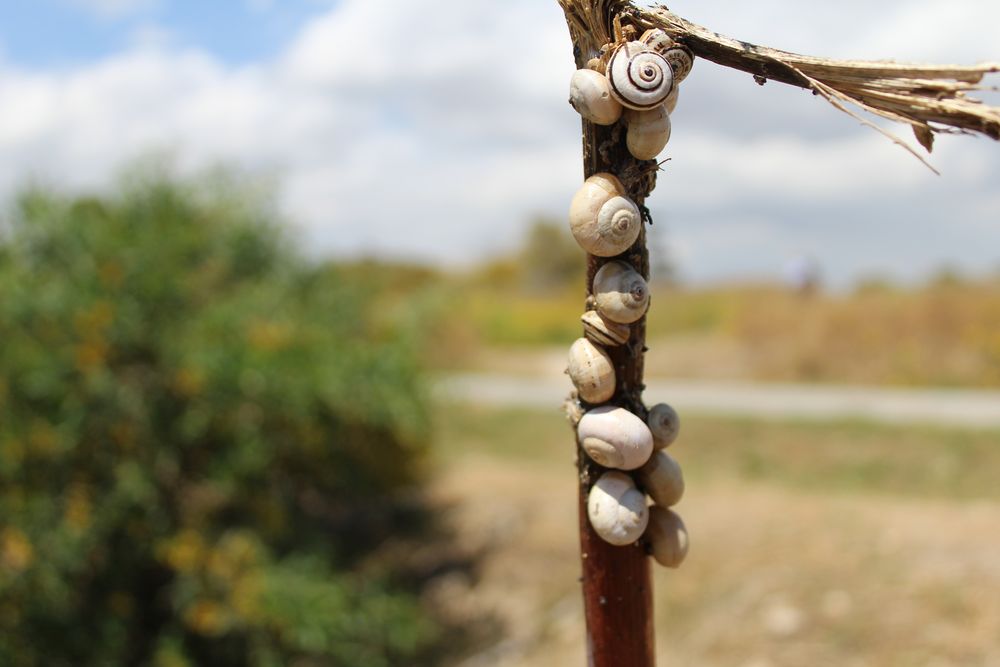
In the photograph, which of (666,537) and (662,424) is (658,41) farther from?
(666,537)

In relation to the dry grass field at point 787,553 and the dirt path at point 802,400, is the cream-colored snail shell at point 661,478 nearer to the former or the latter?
the dry grass field at point 787,553

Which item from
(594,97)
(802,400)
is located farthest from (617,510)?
(802,400)

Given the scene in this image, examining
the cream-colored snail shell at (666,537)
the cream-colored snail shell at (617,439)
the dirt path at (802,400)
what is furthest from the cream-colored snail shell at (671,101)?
the dirt path at (802,400)

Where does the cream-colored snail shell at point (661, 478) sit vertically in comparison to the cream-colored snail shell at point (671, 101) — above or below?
below

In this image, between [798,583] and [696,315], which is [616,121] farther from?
[696,315]

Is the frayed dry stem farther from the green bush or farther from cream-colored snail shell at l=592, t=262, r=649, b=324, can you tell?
the green bush

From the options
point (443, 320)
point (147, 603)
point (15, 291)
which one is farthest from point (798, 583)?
point (15, 291)
